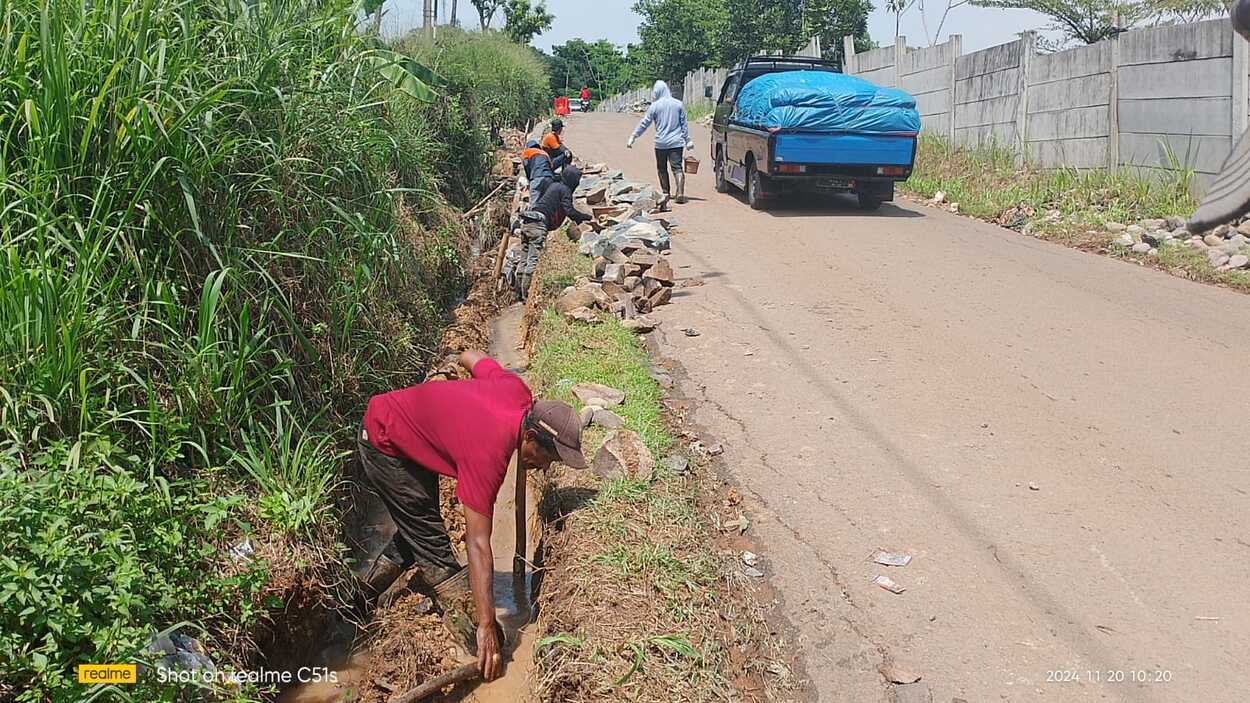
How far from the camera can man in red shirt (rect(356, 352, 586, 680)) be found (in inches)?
150

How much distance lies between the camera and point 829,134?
11922mm

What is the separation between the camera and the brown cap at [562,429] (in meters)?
3.82

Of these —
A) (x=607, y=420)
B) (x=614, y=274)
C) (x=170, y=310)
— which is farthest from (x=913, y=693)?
(x=614, y=274)

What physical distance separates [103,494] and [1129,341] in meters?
6.73

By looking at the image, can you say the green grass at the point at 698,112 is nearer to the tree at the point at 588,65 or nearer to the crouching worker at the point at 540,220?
the crouching worker at the point at 540,220

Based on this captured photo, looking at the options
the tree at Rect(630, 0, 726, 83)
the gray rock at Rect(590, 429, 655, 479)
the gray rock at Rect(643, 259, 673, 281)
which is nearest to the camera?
the gray rock at Rect(590, 429, 655, 479)

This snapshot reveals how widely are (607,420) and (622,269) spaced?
3.36m

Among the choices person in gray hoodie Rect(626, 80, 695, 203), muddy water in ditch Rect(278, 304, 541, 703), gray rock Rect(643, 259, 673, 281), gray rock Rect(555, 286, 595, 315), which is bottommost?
muddy water in ditch Rect(278, 304, 541, 703)

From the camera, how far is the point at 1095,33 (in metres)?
28.3

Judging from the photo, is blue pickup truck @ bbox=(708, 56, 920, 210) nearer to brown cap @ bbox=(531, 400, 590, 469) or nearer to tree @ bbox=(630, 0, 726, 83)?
brown cap @ bbox=(531, 400, 590, 469)

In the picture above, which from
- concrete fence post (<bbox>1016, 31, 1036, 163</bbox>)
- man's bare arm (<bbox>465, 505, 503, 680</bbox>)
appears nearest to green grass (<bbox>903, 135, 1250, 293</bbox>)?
concrete fence post (<bbox>1016, 31, 1036, 163</bbox>)

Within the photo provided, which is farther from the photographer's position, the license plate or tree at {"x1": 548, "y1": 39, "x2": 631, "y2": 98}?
tree at {"x1": 548, "y1": 39, "x2": 631, "y2": 98}

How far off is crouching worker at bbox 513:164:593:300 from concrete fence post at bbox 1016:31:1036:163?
8189 millimetres

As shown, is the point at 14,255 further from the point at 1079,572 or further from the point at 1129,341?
the point at 1129,341
